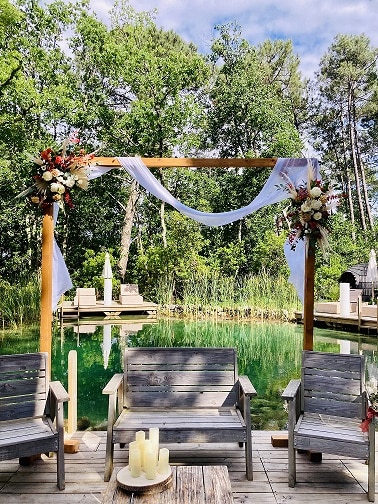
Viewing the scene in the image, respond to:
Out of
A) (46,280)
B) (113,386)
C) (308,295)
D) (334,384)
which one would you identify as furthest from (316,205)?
(46,280)

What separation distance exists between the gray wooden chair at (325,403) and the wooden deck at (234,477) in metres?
0.18

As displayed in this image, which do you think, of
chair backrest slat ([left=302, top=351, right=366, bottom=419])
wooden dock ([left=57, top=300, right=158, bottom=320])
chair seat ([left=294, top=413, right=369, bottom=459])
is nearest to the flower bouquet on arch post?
chair backrest slat ([left=302, top=351, right=366, bottom=419])

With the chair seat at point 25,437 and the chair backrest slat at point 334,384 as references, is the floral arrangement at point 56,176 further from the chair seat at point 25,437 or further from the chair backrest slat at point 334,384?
the chair backrest slat at point 334,384

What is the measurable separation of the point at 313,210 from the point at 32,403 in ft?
7.92

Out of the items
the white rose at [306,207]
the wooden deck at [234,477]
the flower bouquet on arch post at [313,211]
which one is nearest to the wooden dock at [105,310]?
the wooden deck at [234,477]

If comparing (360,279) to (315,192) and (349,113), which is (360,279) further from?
(315,192)

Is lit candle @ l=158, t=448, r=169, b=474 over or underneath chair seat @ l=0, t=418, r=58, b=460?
over

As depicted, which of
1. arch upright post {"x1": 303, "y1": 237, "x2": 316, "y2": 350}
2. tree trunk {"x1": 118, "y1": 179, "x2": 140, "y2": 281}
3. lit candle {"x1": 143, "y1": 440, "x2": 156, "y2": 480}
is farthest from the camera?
tree trunk {"x1": 118, "y1": 179, "x2": 140, "y2": 281}

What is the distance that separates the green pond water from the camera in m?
5.38

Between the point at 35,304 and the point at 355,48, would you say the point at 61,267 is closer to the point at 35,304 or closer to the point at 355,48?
the point at 35,304

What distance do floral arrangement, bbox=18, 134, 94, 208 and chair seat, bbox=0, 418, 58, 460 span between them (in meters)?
1.58

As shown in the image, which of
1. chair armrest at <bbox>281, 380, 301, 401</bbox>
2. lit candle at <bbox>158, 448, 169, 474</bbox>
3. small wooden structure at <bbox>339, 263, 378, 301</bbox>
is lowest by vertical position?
lit candle at <bbox>158, 448, 169, 474</bbox>

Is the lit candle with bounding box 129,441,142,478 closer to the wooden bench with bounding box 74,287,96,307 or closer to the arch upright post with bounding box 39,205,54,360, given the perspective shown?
the arch upright post with bounding box 39,205,54,360

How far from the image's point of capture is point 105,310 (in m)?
12.5
